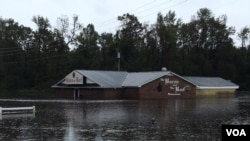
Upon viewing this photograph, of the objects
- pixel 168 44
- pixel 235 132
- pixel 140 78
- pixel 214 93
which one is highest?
pixel 168 44

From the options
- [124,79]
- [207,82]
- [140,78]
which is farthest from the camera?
[207,82]

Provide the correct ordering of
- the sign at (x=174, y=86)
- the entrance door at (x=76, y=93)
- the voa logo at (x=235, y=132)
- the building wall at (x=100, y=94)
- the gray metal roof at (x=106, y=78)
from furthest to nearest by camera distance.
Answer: the entrance door at (x=76, y=93) < the sign at (x=174, y=86) < the gray metal roof at (x=106, y=78) < the building wall at (x=100, y=94) < the voa logo at (x=235, y=132)

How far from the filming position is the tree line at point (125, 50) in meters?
96.9

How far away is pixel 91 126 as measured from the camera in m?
23.4

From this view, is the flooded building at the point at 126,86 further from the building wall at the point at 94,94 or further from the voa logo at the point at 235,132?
the voa logo at the point at 235,132

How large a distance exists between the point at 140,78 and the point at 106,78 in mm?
4893

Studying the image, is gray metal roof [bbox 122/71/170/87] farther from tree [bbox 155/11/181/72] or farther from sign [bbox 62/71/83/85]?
tree [bbox 155/11/181/72]

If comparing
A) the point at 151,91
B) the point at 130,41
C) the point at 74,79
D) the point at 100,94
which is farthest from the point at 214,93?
the point at 130,41

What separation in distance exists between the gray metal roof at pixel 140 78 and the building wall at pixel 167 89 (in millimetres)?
534

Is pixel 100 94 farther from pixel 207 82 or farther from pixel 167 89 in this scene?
pixel 207 82

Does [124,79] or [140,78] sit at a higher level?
[140,78]

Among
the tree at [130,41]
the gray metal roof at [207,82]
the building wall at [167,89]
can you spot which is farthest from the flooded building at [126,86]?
the tree at [130,41]

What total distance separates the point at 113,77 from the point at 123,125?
43662mm

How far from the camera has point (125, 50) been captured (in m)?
96.9
